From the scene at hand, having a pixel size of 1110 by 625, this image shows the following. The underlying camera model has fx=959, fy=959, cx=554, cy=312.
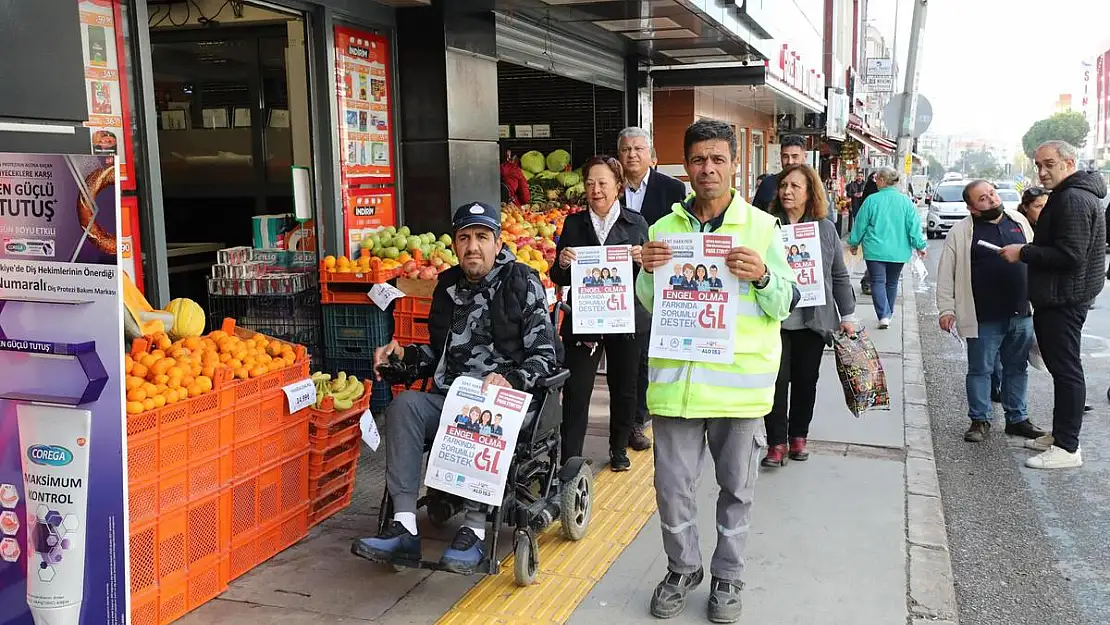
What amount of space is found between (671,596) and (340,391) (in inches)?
88.5

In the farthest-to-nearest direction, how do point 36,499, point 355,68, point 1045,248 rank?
point 355,68 < point 1045,248 < point 36,499

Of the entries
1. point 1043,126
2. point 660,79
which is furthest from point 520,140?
point 1043,126

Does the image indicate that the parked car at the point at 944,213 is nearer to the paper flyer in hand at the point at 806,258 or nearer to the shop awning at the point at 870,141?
the shop awning at the point at 870,141

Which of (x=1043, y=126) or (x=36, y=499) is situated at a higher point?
(x=1043, y=126)

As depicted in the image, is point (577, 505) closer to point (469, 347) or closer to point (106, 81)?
point (469, 347)

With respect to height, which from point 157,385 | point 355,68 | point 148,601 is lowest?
point 148,601

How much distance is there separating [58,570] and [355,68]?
492 centimetres

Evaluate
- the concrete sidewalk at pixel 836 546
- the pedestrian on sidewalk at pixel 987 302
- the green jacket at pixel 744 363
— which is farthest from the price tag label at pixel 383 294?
the pedestrian on sidewalk at pixel 987 302

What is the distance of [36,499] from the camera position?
317 centimetres

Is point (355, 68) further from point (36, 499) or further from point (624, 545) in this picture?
point (36, 499)

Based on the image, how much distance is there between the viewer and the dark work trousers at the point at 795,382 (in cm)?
587

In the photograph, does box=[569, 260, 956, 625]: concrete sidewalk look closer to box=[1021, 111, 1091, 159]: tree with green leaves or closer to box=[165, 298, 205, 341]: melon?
box=[165, 298, 205, 341]: melon

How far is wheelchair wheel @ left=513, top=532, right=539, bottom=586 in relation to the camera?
4.16m

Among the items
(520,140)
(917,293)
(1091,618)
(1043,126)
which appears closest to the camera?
(1091,618)
